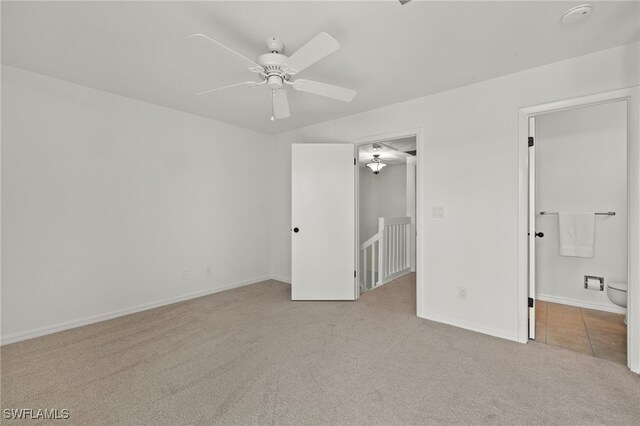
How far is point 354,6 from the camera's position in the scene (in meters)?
1.68

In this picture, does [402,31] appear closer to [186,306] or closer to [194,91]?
[194,91]

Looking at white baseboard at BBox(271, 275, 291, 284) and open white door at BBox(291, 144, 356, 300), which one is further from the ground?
open white door at BBox(291, 144, 356, 300)

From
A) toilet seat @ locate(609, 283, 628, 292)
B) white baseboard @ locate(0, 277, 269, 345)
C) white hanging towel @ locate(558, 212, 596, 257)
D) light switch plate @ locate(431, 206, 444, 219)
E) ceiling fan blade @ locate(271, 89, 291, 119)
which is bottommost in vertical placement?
white baseboard @ locate(0, 277, 269, 345)

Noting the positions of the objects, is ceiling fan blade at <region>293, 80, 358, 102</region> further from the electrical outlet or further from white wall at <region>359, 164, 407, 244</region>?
white wall at <region>359, 164, 407, 244</region>

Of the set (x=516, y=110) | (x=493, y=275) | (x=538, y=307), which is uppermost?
(x=516, y=110)

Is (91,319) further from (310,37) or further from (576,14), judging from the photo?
(576,14)

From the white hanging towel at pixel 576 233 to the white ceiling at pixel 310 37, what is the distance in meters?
1.94

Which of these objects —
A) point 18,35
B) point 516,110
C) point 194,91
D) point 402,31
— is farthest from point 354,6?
point 18,35

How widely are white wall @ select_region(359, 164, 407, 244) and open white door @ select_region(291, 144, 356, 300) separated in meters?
3.49

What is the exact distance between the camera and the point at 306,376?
193 cm

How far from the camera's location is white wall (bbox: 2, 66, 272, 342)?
2.46m

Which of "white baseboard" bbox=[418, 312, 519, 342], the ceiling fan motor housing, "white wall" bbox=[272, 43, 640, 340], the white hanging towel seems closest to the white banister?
"white baseboard" bbox=[418, 312, 519, 342]

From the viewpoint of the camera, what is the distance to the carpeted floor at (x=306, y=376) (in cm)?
158

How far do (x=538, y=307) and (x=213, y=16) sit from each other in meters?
4.29
